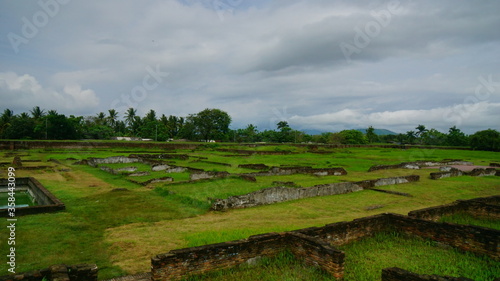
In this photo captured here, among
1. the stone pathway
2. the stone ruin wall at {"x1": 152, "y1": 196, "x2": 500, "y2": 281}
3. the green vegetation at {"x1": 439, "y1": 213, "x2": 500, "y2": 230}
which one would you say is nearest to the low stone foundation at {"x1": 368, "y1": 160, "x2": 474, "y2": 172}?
the green vegetation at {"x1": 439, "y1": 213, "x2": 500, "y2": 230}

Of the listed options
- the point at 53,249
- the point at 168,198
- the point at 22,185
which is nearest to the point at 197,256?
the point at 53,249

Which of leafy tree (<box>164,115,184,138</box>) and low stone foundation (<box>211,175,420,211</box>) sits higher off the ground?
leafy tree (<box>164,115,184,138</box>)

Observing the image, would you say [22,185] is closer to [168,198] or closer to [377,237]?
[168,198]

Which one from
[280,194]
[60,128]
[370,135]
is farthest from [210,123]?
[280,194]

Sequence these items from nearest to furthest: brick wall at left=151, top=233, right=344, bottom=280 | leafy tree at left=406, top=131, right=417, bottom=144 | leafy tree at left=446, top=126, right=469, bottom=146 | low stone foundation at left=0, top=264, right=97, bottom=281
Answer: low stone foundation at left=0, top=264, right=97, bottom=281, brick wall at left=151, top=233, right=344, bottom=280, leafy tree at left=446, top=126, right=469, bottom=146, leafy tree at left=406, top=131, right=417, bottom=144

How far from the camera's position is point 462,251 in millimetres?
6711

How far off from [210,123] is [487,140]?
177 feet

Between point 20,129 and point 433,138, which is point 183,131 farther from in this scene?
point 433,138

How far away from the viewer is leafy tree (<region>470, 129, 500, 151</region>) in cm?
5131

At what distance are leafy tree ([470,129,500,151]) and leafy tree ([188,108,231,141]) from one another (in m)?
50.2

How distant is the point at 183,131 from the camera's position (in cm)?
6981

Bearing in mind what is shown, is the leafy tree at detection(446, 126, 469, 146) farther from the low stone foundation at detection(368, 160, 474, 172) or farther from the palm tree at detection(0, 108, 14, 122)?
the palm tree at detection(0, 108, 14, 122)

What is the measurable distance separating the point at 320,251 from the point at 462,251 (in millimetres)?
3664

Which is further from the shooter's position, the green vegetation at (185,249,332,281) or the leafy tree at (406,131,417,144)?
the leafy tree at (406,131,417,144)
